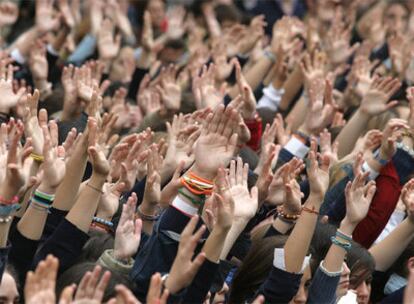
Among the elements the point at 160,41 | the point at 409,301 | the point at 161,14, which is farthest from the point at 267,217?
the point at 161,14

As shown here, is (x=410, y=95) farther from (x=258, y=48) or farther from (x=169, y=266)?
(x=258, y=48)

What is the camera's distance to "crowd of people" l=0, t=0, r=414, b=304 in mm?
2943

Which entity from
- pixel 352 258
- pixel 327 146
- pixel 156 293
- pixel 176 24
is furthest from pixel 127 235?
pixel 176 24

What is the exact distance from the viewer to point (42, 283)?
8.14ft

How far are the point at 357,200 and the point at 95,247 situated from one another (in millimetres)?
901

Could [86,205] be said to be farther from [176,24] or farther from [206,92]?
[176,24]

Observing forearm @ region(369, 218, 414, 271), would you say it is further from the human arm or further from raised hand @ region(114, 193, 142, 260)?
raised hand @ region(114, 193, 142, 260)

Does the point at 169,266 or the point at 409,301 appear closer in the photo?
the point at 409,301

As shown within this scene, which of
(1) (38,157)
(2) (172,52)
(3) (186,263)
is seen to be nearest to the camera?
(3) (186,263)

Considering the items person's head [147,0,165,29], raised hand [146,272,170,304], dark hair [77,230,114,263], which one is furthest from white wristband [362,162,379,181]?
person's head [147,0,165,29]

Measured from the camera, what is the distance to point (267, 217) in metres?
3.88

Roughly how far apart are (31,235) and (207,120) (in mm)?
751

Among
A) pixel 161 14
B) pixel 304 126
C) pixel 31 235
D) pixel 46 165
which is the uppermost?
pixel 46 165

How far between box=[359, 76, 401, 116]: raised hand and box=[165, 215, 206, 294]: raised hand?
6.88 ft
